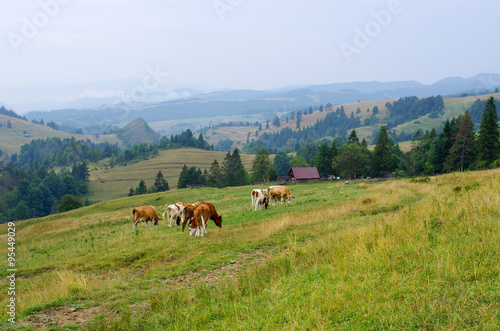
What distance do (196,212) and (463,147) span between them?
64622mm

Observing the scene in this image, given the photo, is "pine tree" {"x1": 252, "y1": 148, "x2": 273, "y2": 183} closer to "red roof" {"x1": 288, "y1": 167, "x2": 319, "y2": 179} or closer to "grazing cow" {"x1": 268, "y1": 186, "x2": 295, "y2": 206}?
"red roof" {"x1": 288, "y1": 167, "x2": 319, "y2": 179}

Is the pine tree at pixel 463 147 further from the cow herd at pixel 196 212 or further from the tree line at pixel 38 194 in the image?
the tree line at pixel 38 194

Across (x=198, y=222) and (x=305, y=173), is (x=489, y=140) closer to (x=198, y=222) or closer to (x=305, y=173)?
(x=305, y=173)

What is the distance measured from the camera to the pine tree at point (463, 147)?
200 ft

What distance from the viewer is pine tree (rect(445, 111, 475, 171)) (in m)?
61.0

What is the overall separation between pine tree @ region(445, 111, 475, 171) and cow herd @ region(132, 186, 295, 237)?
50.2m

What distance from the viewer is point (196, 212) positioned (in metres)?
15.2

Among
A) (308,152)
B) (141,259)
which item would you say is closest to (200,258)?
Result: (141,259)

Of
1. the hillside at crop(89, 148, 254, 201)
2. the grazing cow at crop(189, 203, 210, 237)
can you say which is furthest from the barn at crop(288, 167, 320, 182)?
the grazing cow at crop(189, 203, 210, 237)

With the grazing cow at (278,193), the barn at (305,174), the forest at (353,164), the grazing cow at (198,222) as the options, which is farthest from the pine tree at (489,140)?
the grazing cow at (198,222)

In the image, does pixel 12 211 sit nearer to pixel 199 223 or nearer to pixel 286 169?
pixel 286 169

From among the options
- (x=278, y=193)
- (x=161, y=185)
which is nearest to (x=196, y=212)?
(x=278, y=193)

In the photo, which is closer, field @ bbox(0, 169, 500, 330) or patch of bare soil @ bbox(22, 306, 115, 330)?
field @ bbox(0, 169, 500, 330)

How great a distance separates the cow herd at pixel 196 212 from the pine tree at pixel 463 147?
165ft
